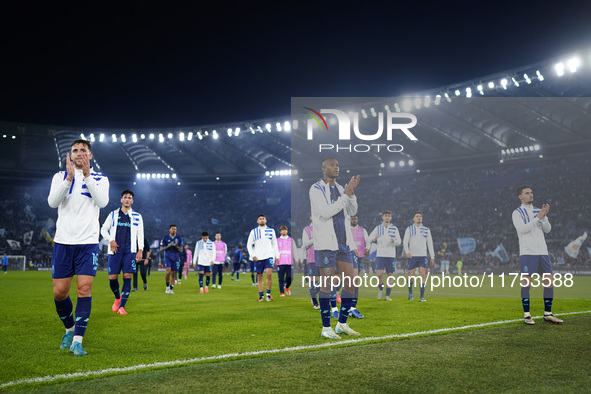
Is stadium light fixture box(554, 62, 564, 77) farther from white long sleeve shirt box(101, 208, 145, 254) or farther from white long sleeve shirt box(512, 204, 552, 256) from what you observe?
white long sleeve shirt box(101, 208, 145, 254)

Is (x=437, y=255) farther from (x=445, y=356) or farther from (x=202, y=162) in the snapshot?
(x=445, y=356)

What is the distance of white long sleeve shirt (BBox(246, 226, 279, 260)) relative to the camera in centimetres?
1339

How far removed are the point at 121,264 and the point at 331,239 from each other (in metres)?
5.52

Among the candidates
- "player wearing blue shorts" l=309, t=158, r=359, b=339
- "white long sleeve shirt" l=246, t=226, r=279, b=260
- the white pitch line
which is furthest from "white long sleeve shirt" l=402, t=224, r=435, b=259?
"player wearing blue shorts" l=309, t=158, r=359, b=339

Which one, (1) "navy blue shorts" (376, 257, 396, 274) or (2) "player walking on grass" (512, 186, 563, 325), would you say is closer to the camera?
(2) "player walking on grass" (512, 186, 563, 325)

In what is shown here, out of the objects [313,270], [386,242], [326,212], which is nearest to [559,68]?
[386,242]

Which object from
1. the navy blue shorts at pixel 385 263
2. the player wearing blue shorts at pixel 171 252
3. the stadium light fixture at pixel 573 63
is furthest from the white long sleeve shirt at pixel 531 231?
the stadium light fixture at pixel 573 63

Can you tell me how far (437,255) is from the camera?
37688 millimetres

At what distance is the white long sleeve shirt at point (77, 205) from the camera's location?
5633 mm

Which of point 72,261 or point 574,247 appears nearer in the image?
point 72,261

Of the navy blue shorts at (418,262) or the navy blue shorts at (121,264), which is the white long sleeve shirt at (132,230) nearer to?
the navy blue shorts at (121,264)

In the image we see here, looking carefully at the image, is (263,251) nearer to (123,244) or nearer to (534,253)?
(123,244)

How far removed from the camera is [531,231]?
837 centimetres

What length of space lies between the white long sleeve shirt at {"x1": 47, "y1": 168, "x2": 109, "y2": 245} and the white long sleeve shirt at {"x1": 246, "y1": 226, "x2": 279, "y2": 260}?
7.63 metres
